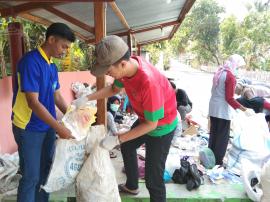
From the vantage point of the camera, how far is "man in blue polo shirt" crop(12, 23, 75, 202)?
2156 millimetres

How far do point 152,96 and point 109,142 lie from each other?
21.0 inches

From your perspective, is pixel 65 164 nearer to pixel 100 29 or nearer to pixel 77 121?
pixel 77 121

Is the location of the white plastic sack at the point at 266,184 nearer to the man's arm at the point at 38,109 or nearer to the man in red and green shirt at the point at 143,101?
the man in red and green shirt at the point at 143,101

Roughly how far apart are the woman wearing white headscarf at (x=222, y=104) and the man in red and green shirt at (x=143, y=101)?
1.44 m

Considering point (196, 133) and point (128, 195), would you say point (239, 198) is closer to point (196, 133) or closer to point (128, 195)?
point (128, 195)

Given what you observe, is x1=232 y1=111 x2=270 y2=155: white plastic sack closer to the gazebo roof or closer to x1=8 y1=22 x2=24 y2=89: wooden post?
the gazebo roof

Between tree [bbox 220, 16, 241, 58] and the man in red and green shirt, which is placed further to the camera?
tree [bbox 220, 16, 241, 58]

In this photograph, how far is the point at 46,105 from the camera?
2.37 m

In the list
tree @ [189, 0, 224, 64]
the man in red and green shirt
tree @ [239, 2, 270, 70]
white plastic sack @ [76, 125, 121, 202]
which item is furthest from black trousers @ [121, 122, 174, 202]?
tree @ [189, 0, 224, 64]

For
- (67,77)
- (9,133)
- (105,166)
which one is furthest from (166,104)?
(67,77)

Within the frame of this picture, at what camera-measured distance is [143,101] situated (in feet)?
7.27

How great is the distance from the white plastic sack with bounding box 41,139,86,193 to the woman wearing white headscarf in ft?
6.79

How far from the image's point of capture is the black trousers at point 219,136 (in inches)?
160

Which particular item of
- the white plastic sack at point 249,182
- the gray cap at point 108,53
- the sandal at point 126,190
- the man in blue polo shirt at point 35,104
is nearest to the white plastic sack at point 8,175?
the man in blue polo shirt at point 35,104
